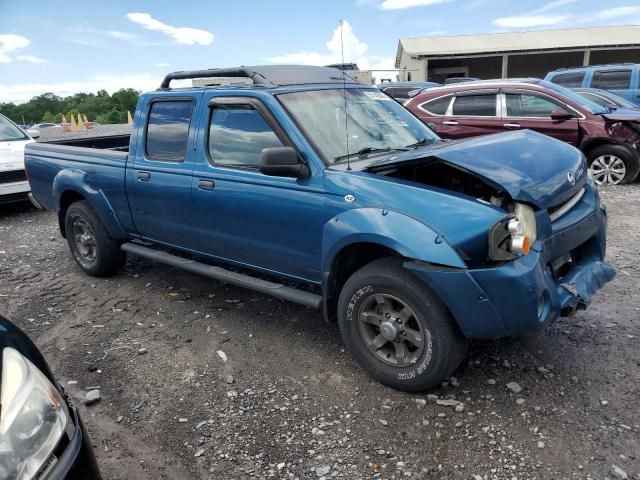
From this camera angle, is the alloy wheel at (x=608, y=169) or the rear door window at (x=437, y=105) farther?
the rear door window at (x=437, y=105)

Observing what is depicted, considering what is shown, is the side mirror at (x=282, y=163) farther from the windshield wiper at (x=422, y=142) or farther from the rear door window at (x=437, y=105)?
the rear door window at (x=437, y=105)

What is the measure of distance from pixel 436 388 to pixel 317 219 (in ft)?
4.22

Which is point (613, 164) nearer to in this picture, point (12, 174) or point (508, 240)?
point (508, 240)

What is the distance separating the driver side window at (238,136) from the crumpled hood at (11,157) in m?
5.80

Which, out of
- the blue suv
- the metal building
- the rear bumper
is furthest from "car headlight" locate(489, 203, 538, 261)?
the metal building

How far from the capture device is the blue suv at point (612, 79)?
12042mm

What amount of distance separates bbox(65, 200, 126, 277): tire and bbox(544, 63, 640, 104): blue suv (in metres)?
12.0

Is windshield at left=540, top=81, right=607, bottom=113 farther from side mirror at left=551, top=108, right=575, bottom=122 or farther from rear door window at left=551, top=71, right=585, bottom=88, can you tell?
rear door window at left=551, top=71, right=585, bottom=88

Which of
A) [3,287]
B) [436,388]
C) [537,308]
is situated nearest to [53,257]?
[3,287]

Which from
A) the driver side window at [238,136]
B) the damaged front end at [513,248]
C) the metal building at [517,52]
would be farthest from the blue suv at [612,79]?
the metal building at [517,52]

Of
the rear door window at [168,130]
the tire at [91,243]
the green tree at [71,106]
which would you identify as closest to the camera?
the rear door window at [168,130]

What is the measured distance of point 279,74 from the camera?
4.08 m

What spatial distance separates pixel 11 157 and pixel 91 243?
416cm

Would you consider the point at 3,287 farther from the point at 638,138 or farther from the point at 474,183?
the point at 638,138
